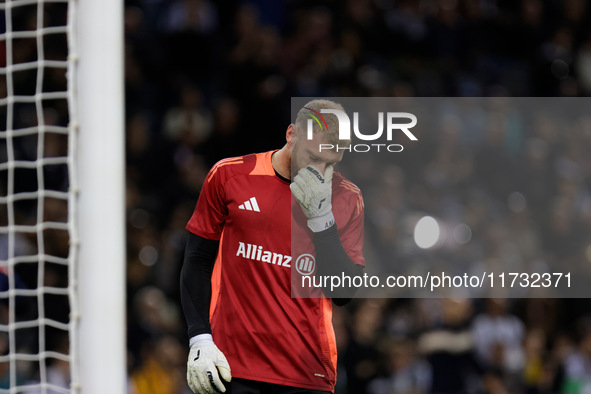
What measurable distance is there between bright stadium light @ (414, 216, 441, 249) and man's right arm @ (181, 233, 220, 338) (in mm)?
4411

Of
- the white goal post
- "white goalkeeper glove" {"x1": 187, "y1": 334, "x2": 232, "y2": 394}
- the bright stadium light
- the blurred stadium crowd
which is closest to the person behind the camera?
the white goal post

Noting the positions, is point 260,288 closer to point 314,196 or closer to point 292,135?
point 314,196

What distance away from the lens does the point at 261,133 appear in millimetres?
8297

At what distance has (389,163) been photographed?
8.41 m

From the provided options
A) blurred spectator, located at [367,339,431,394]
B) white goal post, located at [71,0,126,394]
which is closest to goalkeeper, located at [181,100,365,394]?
white goal post, located at [71,0,126,394]

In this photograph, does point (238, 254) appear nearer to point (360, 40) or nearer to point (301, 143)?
point (301, 143)

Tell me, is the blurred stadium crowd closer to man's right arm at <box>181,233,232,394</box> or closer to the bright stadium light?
the bright stadium light

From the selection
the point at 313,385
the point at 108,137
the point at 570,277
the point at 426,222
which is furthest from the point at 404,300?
the point at 108,137

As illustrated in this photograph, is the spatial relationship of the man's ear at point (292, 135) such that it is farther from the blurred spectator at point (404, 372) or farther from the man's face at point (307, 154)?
the blurred spectator at point (404, 372)

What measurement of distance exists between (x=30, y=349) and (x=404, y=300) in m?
3.39

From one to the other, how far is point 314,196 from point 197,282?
0.71 meters

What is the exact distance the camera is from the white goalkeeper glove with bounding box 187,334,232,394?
3846 millimetres

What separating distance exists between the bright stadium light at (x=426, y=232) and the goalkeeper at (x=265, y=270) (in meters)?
4.15

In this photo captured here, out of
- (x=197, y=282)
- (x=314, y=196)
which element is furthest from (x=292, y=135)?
(x=197, y=282)
